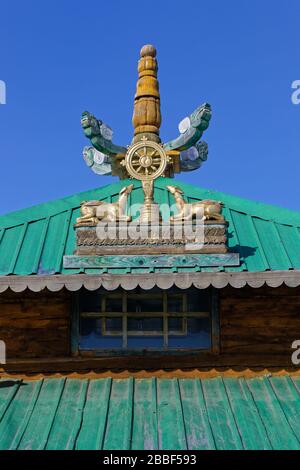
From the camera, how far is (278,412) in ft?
22.2

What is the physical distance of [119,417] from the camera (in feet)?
21.7

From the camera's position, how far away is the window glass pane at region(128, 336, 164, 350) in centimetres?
787

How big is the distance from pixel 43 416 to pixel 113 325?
1.78 m

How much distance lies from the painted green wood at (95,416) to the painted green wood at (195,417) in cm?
101

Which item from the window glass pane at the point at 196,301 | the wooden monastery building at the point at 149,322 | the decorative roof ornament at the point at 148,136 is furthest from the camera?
the decorative roof ornament at the point at 148,136

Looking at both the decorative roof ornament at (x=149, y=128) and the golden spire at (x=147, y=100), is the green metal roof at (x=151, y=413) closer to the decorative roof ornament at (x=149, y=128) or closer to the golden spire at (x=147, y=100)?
the decorative roof ornament at (x=149, y=128)

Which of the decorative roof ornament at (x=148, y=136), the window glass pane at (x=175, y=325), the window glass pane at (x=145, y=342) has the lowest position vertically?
the window glass pane at (x=145, y=342)

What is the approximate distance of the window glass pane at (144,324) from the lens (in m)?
7.95

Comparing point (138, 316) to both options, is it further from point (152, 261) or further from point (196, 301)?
point (152, 261)

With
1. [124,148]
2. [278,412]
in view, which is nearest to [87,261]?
[278,412]

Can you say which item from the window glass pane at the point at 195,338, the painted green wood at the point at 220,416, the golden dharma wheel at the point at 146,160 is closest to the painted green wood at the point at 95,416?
the window glass pane at the point at 195,338

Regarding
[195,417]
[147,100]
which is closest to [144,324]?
[195,417]

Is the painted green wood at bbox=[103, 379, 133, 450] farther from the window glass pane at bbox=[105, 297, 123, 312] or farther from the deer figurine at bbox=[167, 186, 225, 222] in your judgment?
the deer figurine at bbox=[167, 186, 225, 222]

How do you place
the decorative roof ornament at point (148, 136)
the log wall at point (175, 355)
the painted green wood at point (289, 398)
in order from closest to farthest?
the painted green wood at point (289, 398) → the log wall at point (175, 355) → the decorative roof ornament at point (148, 136)
